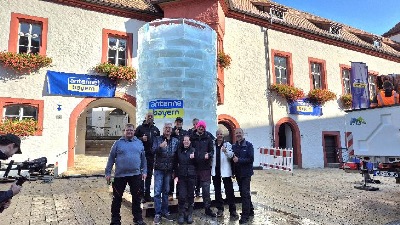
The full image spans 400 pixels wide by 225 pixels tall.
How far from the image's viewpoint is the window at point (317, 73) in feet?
59.4

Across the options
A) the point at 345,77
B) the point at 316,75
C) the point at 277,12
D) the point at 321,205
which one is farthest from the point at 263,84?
the point at 321,205

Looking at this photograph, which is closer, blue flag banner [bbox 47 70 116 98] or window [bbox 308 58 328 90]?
blue flag banner [bbox 47 70 116 98]

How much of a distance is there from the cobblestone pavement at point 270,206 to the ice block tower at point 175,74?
221 centimetres

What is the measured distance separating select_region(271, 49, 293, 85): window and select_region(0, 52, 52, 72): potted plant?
11727 millimetres

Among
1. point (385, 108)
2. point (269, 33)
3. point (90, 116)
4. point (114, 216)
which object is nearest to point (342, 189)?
point (385, 108)

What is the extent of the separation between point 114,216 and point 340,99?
693 inches

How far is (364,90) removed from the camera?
11656 mm

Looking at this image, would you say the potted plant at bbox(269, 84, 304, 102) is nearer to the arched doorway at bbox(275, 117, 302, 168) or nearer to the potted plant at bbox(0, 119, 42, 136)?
the arched doorway at bbox(275, 117, 302, 168)

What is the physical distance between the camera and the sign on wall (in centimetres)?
669

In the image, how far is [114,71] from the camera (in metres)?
12.7

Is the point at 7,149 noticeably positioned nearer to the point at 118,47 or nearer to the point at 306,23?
the point at 118,47

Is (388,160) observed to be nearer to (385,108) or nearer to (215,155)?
(385,108)

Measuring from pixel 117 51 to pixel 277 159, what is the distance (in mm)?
8932

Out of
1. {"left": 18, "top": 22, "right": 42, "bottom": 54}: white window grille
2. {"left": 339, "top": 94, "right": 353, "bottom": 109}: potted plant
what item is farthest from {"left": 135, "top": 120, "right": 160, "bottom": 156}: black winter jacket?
{"left": 339, "top": 94, "right": 353, "bottom": 109}: potted plant
